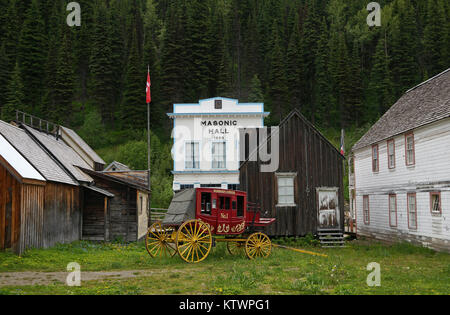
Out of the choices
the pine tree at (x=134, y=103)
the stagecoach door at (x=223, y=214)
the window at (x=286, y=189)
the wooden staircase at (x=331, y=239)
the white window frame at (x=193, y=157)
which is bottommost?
the wooden staircase at (x=331, y=239)

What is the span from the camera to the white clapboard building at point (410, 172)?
1939cm

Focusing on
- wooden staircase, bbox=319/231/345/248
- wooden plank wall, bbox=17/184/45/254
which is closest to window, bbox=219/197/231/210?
wooden plank wall, bbox=17/184/45/254

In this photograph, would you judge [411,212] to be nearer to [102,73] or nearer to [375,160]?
[375,160]

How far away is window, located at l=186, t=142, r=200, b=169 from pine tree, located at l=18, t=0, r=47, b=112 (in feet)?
119

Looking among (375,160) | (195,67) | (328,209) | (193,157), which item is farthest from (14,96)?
(375,160)

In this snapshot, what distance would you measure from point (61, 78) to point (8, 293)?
2179 inches

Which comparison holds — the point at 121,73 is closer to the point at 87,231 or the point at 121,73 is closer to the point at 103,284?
the point at 87,231

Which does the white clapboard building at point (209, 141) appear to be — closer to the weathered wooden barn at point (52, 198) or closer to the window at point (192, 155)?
the window at point (192, 155)

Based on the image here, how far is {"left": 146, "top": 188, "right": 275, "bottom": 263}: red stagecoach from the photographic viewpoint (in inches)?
586

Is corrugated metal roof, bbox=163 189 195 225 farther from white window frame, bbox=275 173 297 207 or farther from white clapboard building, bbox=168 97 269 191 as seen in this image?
white clapboard building, bbox=168 97 269 191

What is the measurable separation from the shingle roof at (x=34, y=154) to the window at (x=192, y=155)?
44.5 feet

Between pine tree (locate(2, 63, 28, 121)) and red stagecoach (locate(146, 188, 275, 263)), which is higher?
pine tree (locate(2, 63, 28, 121))

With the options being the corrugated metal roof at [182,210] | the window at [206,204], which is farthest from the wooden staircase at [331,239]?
the corrugated metal roof at [182,210]
